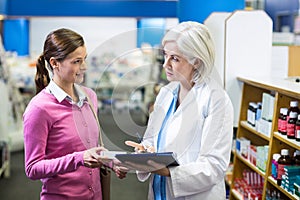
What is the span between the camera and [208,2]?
4496mm

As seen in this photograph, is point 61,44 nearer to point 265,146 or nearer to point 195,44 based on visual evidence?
point 195,44

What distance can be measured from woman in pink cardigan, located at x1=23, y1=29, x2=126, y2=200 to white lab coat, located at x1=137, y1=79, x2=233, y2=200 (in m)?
0.26

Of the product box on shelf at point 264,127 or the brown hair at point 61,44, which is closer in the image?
the brown hair at point 61,44

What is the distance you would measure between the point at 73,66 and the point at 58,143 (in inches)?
14.0

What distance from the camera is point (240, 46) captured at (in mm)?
3947

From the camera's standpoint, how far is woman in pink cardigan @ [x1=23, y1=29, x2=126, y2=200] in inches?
78.0

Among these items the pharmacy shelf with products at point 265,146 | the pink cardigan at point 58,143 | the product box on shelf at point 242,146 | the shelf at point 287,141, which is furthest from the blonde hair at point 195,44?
the product box on shelf at point 242,146

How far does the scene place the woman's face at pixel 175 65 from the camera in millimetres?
1907

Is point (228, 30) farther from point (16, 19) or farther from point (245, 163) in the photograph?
point (16, 19)

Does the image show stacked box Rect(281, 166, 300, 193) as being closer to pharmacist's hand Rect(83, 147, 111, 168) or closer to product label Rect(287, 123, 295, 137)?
product label Rect(287, 123, 295, 137)

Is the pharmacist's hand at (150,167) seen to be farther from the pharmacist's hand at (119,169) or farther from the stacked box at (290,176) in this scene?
the stacked box at (290,176)

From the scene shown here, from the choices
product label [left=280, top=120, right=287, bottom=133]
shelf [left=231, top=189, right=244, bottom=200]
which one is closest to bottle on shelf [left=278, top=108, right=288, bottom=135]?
product label [left=280, top=120, right=287, bottom=133]

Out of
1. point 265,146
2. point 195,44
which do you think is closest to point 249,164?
point 265,146

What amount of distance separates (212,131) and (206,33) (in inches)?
16.6
